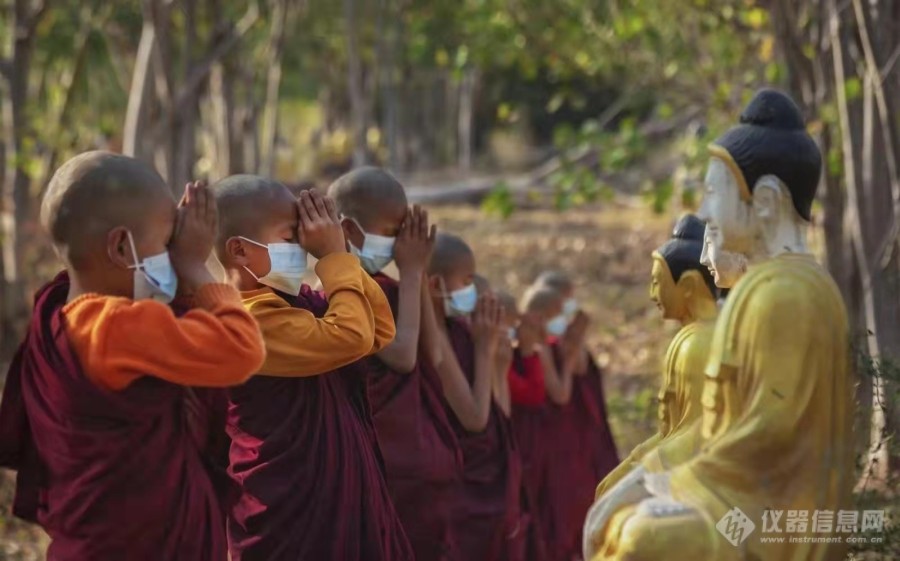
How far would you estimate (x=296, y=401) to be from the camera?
14.2 ft

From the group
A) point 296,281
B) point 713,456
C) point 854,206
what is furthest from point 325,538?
point 854,206

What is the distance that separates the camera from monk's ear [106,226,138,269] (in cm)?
366

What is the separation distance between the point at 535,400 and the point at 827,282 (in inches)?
172

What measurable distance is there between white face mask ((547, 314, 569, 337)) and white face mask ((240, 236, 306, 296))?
3765mm

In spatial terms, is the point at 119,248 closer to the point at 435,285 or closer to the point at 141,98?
the point at 435,285

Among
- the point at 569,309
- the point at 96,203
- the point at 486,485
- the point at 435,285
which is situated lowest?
the point at 486,485

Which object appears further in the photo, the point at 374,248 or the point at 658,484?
the point at 374,248

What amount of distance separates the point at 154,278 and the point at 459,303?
269 centimetres

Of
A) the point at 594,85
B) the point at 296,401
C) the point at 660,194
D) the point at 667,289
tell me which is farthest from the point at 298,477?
the point at 594,85

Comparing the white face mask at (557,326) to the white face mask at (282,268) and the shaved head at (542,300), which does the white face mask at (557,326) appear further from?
the white face mask at (282,268)

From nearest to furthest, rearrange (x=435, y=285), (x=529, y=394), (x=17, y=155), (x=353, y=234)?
(x=353, y=234) < (x=435, y=285) < (x=529, y=394) < (x=17, y=155)

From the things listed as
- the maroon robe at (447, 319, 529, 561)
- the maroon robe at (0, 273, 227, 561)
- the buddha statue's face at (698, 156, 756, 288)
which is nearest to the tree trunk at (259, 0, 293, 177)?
the maroon robe at (447, 319, 529, 561)

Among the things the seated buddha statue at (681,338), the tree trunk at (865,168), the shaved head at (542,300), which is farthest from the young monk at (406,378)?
the tree trunk at (865,168)

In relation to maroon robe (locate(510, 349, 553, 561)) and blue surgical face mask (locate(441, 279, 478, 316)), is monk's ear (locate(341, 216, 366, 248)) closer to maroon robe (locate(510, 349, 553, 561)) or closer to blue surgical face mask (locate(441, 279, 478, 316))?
blue surgical face mask (locate(441, 279, 478, 316))
